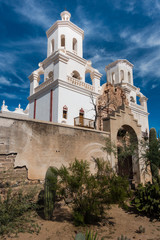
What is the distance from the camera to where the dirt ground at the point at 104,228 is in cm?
518

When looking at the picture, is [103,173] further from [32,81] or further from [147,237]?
[32,81]

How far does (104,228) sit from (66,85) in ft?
43.7

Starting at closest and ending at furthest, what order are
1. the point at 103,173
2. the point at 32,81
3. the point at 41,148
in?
the point at 103,173, the point at 41,148, the point at 32,81

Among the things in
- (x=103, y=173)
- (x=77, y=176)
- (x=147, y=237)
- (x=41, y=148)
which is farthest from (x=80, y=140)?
(x=147, y=237)

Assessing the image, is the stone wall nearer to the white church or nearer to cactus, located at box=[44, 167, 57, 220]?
cactus, located at box=[44, 167, 57, 220]

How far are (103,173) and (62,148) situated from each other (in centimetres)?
315

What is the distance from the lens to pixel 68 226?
5.75 meters

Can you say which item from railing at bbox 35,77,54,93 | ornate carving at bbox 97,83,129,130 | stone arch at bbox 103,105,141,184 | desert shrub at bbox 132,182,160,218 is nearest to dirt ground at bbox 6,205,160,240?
desert shrub at bbox 132,182,160,218

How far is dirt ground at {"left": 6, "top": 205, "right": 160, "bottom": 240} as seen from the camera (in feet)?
17.0

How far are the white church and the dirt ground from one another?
975 centimetres

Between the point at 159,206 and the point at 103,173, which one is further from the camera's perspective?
the point at 159,206

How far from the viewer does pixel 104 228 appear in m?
5.80

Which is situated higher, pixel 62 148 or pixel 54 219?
pixel 62 148

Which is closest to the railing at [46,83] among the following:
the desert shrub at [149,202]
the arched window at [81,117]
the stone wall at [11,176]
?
the arched window at [81,117]
